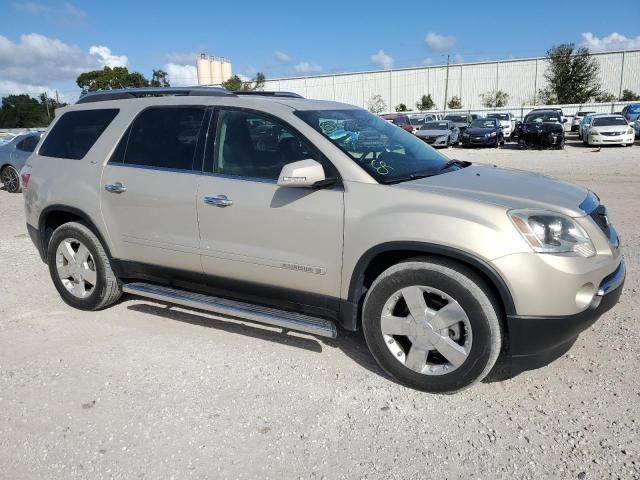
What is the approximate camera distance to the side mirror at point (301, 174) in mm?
3195

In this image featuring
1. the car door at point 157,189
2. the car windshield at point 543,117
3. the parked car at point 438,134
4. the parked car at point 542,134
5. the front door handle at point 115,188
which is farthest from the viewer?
the car windshield at point 543,117

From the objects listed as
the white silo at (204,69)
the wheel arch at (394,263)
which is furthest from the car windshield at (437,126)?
the white silo at (204,69)

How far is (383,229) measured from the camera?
319 cm

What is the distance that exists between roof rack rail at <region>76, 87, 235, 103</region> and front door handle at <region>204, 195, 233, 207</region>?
2.76ft

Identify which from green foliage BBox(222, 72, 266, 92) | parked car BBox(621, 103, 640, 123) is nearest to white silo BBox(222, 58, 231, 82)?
green foliage BBox(222, 72, 266, 92)

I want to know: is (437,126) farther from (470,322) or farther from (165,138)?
(470,322)

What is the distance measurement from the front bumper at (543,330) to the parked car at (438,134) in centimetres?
2197

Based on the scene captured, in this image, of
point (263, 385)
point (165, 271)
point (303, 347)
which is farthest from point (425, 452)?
point (165, 271)

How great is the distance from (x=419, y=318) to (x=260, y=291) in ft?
3.86

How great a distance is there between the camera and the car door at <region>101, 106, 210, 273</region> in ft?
12.9

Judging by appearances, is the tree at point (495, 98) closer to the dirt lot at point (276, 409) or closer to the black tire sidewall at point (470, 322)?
the dirt lot at point (276, 409)

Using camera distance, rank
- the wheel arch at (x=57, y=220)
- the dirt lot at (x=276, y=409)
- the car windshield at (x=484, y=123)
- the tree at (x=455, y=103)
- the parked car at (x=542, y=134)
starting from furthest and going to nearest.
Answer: the tree at (x=455, y=103) → the car windshield at (x=484, y=123) → the parked car at (x=542, y=134) → the wheel arch at (x=57, y=220) → the dirt lot at (x=276, y=409)

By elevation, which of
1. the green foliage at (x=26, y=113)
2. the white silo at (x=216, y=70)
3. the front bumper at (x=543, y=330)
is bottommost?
the front bumper at (x=543, y=330)

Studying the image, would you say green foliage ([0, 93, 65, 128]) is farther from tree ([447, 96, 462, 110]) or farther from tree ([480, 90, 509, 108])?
tree ([480, 90, 509, 108])
